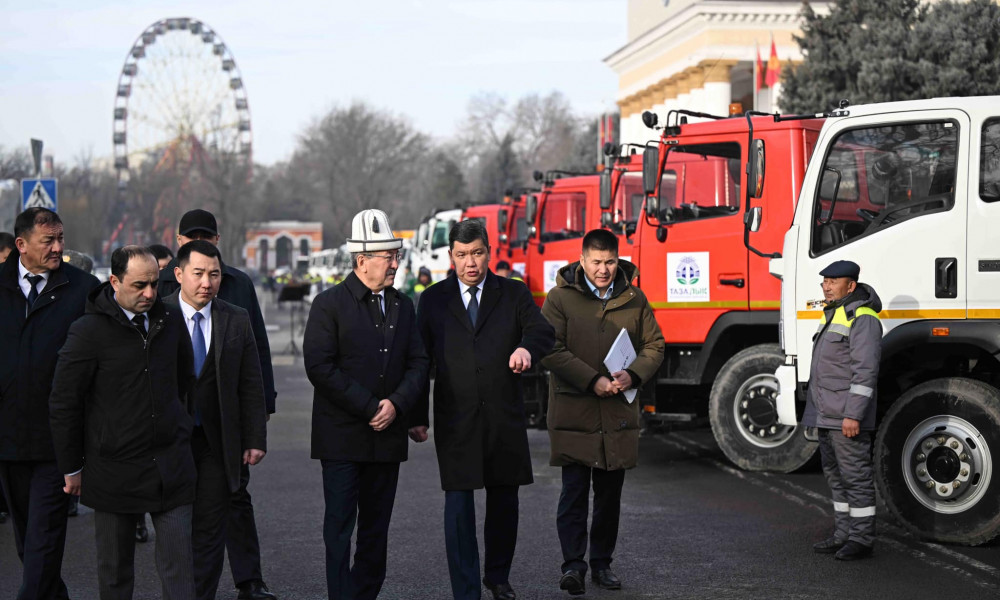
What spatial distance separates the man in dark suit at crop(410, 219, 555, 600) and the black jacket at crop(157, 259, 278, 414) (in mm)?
1036

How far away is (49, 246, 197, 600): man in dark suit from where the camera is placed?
17.8ft

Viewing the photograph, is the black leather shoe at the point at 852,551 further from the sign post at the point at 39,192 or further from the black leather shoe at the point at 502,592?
the sign post at the point at 39,192

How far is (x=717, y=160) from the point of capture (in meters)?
11.5

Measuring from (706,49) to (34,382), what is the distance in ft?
163

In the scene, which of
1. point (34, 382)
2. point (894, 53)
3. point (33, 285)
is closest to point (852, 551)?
point (34, 382)

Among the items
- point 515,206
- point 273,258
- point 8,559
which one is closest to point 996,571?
point 8,559

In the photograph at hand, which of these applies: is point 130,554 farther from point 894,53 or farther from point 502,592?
point 894,53

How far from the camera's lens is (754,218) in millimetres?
10531

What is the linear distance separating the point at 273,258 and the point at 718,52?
89106 mm

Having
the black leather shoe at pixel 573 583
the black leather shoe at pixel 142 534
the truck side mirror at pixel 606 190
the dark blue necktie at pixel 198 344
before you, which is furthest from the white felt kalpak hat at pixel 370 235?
the truck side mirror at pixel 606 190

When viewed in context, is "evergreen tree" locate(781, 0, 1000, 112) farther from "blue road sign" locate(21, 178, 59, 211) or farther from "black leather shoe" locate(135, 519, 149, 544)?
"black leather shoe" locate(135, 519, 149, 544)

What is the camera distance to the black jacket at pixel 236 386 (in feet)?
19.8

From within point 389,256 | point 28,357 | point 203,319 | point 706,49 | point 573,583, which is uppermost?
point 706,49

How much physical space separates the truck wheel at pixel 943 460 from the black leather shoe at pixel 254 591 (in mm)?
4135
